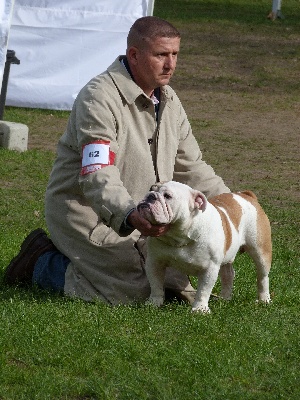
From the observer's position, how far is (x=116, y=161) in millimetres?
5652

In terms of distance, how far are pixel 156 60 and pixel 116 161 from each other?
607 millimetres

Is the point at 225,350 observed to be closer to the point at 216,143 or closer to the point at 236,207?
the point at 236,207

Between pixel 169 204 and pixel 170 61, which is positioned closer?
pixel 169 204

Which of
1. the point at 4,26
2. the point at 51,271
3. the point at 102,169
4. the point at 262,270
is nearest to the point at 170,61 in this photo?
the point at 102,169

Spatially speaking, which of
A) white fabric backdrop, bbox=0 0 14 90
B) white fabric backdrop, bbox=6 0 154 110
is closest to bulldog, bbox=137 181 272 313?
white fabric backdrop, bbox=0 0 14 90

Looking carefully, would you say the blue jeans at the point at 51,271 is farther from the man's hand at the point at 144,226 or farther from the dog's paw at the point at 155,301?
the man's hand at the point at 144,226

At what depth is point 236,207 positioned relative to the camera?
18.5ft

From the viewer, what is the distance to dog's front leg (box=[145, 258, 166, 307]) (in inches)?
214

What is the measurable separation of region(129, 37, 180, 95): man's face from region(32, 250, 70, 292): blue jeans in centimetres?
119

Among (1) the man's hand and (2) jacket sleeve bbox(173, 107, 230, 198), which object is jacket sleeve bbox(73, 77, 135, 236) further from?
(2) jacket sleeve bbox(173, 107, 230, 198)

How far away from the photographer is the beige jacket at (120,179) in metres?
5.64

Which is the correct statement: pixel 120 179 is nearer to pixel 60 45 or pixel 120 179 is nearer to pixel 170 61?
pixel 170 61

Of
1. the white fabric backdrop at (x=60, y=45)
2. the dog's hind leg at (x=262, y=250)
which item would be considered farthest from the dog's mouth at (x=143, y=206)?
the white fabric backdrop at (x=60, y=45)

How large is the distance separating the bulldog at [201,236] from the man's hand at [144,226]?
5 centimetres
